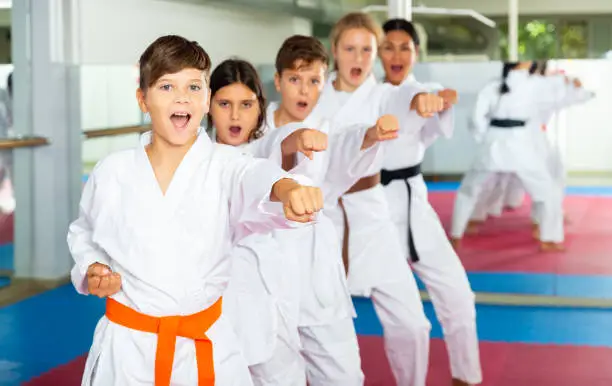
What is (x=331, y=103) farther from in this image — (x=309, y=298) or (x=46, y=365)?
(x=46, y=365)

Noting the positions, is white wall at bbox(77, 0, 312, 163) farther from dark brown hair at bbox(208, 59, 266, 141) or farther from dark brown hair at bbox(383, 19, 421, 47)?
dark brown hair at bbox(208, 59, 266, 141)

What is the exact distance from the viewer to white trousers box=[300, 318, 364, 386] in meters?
3.15

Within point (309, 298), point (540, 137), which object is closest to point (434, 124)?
A: point (309, 298)

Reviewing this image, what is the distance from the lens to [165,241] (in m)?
2.22

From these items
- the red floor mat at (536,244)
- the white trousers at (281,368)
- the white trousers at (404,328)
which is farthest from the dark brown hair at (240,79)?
the red floor mat at (536,244)

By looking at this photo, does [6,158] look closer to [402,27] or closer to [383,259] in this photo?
[402,27]

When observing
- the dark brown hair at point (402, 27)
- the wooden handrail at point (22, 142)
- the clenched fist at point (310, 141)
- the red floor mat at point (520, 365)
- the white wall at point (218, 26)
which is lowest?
the red floor mat at point (520, 365)

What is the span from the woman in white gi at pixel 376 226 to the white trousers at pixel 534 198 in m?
1.87

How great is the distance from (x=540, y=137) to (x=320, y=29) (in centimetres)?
136

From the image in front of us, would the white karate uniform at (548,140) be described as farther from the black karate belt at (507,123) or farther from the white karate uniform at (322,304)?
the white karate uniform at (322,304)

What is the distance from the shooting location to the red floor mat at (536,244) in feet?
18.2

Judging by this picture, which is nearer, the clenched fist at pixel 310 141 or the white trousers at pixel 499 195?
the clenched fist at pixel 310 141

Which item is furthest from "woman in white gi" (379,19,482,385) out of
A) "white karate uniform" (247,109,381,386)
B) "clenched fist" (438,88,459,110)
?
"white karate uniform" (247,109,381,386)

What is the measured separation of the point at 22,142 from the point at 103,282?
3.95 metres
